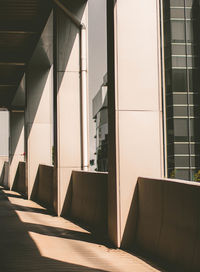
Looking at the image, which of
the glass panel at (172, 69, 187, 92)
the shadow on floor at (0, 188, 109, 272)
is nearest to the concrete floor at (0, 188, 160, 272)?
the shadow on floor at (0, 188, 109, 272)

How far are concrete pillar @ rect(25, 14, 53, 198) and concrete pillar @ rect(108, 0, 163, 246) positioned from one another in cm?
1122

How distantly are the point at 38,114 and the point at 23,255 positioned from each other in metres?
13.7

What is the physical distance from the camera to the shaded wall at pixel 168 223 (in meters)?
5.08

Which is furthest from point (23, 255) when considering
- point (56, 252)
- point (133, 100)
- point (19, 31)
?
point (19, 31)

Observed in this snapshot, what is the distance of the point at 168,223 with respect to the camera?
5.85 metres

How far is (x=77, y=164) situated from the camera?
497 inches

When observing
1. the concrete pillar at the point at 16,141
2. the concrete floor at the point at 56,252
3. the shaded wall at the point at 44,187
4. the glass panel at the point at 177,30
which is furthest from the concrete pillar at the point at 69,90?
the glass panel at the point at 177,30

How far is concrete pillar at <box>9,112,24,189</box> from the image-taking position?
26716 mm

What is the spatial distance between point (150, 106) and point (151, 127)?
38 centimetres

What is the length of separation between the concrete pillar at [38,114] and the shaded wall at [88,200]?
6761 mm

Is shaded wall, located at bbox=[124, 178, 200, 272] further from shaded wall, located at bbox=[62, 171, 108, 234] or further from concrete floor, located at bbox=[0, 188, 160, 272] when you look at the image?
shaded wall, located at bbox=[62, 171, 108, 234]

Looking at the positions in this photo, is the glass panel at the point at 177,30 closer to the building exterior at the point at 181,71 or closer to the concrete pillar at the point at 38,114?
the building exterior at the point at 181,71

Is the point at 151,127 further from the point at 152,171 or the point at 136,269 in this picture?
the point at 136,269

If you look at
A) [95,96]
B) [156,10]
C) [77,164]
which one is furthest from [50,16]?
[95,96]
